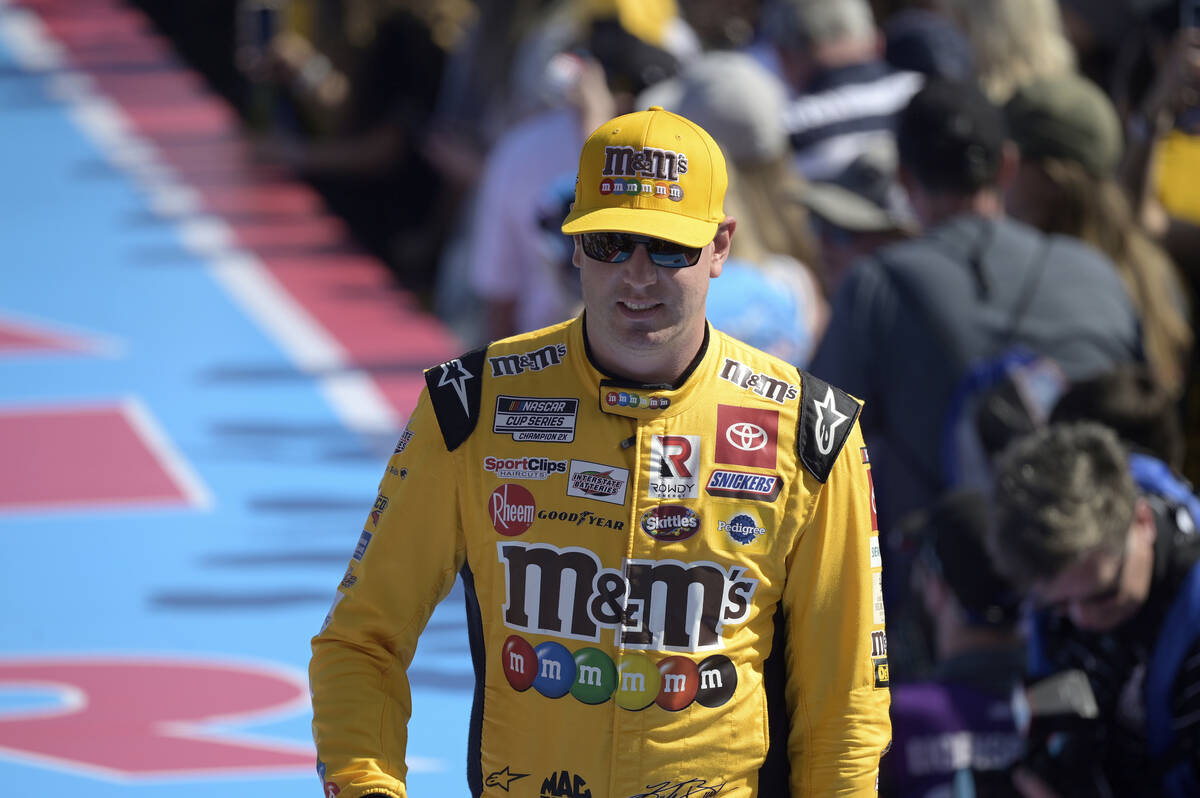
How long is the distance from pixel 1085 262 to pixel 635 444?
93.7 inches

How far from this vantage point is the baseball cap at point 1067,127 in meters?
4.89

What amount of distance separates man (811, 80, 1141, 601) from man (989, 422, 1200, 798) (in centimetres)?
72

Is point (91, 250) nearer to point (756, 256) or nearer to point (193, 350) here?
point (193, 350)

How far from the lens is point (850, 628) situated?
261cm

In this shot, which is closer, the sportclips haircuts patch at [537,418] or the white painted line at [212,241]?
the sportclips haircuts patch at [537,418]

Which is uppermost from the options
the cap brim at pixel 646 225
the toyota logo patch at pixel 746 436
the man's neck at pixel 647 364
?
the cap brim at pixel 646 225

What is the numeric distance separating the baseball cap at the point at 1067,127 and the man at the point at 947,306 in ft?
1.31

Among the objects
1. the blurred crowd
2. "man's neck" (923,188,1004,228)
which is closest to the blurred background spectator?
the blurred crowd

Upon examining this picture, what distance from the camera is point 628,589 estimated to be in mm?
2576

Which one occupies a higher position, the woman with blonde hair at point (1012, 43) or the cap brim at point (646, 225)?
the woman with blonde hair at point (1012, 43)

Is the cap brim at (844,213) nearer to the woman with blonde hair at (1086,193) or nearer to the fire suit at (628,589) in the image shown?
the woman with blonde hair at (1086,193)

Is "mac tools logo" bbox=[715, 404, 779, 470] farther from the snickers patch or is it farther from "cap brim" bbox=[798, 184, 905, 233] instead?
"cap brim" bbox=[798, 184, 905, 233]

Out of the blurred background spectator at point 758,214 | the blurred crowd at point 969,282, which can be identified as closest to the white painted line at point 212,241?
the blurred crowd at point 969,282

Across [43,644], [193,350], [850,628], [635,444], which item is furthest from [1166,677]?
[193,350]
